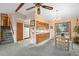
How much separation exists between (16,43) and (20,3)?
0.82 meters

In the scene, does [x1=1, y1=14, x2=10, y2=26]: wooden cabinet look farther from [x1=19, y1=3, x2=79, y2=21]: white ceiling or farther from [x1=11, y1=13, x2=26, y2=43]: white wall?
[x1=19, y1=3, x2=79, y2=21]: white ceiling

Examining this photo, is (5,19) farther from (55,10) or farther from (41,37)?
(55,10)

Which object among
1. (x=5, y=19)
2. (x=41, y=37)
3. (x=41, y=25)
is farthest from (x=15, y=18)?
(x=41, y=37)

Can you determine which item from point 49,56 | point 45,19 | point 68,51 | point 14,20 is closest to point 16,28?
point 14,20

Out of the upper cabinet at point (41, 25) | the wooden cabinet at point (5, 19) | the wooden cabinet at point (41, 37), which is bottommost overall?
the wooden cabinet at point (41, 37)

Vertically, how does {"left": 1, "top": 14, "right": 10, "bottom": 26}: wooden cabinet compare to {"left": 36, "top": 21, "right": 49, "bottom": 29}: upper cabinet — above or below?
→ above

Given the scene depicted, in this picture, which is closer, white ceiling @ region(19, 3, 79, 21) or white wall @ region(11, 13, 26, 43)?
white ceiling @ region(19, 3, 79, 21)

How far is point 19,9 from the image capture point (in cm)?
274

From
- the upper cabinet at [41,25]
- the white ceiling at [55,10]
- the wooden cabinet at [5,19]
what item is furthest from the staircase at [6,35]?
the upper cabinet at [41,25]

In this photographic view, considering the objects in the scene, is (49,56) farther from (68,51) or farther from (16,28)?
(16,28)

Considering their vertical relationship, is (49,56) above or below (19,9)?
below

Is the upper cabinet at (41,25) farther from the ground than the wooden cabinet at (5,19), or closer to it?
closer to it

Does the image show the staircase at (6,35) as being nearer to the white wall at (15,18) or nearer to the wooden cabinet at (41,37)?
the white wall at (15,18)

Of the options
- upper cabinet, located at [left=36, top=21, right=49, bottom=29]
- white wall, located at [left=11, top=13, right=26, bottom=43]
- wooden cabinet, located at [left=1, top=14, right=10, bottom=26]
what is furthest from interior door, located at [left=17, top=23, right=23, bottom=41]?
upper cabinet, located at [left=36, top=21, right=49, bottom=29]
